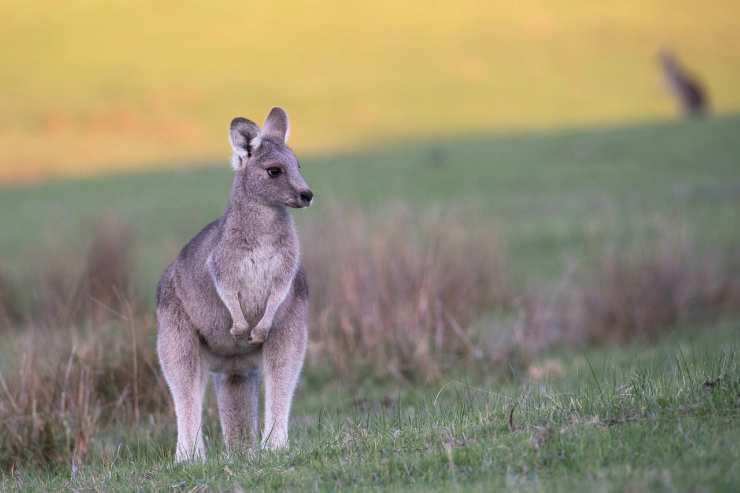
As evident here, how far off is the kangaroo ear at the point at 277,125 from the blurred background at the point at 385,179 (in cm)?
196

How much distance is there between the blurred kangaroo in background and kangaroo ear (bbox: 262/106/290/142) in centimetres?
3254

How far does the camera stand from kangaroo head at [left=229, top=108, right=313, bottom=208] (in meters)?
6.70

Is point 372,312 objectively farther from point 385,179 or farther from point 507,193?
point 385,179

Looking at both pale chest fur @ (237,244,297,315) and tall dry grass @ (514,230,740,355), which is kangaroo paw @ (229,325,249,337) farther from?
tall dry grass @ (514,230,740,355)

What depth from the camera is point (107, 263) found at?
47.4 ft

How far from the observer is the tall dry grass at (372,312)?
8.35 meters

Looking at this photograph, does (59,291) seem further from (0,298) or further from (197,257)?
(197,257)

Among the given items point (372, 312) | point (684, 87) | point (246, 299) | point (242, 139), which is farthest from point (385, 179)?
point (246, 299)

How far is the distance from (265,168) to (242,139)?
293 millimetres

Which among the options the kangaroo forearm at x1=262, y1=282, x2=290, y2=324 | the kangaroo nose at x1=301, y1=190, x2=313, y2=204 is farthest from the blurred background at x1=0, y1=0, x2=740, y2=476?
the kangaroo nose at x1=301, y1=190, x2=313, y2=204

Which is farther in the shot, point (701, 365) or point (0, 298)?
point (0, 298)

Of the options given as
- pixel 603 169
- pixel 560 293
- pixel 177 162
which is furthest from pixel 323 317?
pixel 177 162

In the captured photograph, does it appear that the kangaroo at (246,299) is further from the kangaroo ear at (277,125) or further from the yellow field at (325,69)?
the yellow field at (325,69)

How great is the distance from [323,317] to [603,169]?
60.9ft
